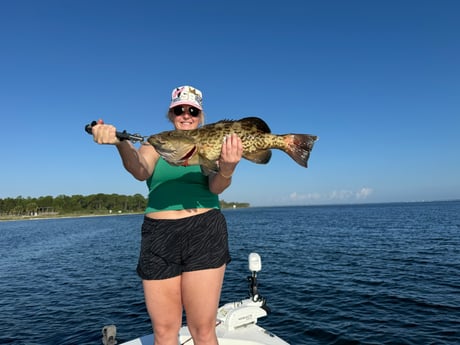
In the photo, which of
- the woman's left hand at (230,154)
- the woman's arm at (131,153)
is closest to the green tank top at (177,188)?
the woman's arm at (131,153)

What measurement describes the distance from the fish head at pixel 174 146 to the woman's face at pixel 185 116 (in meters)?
0.43

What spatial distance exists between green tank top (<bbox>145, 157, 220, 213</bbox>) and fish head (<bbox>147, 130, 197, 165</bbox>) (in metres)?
0.20

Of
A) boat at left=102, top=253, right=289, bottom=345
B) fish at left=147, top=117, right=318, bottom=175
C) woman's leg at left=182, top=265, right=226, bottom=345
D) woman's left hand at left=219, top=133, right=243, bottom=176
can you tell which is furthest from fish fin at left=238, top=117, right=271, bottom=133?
boat at left=102, top=253, right=289, bottom=345

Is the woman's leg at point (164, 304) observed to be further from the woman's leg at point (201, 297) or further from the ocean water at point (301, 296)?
the ocean water at point (301, 296)

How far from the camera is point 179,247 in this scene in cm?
321

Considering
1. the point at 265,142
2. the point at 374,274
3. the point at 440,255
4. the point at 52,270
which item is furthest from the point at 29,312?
the point at 440,255

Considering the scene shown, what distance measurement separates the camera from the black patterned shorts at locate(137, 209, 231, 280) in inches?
125

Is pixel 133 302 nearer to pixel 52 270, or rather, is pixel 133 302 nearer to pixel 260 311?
pixel 260 311

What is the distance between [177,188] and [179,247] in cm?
60

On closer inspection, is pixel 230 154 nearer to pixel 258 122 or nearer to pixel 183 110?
pixel 258 122

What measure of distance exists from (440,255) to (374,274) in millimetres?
9548

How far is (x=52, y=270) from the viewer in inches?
992

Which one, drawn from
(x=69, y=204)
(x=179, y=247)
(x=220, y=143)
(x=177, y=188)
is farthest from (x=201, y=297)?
(x=69, y=204)

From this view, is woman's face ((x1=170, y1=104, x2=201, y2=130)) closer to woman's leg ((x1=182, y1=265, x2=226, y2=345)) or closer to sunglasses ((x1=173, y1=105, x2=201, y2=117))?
sunglasses ((x1=173, y1=105, x2=201, y2=117))
